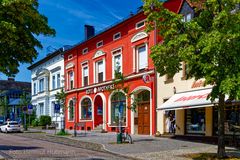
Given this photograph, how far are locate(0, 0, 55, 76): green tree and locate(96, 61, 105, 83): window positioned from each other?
96.8 feet

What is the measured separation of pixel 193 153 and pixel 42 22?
11.2 meters

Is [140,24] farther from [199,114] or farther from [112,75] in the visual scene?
[199,114]

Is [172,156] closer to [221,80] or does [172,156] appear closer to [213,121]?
[221,80]

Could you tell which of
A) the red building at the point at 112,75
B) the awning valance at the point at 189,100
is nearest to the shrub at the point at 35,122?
the red building at the point at 112,75

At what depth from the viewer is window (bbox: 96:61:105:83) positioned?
4147cm

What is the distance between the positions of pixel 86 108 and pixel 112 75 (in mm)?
7976

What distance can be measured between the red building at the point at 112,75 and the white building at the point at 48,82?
2.52 metres

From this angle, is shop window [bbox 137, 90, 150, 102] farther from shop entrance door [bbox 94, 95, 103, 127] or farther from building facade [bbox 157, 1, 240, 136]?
shop entrance door [bbox 94, 95, 103, 127]

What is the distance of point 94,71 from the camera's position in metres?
42.6

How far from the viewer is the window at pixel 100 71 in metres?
41.5

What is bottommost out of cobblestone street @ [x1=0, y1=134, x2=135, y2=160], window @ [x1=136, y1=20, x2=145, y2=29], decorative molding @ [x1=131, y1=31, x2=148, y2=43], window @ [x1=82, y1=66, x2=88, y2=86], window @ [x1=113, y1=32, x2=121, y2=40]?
cobblestone street @ [x1=0, y1=134, x2=135, y2=160]

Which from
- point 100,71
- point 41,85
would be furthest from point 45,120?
point 100,71

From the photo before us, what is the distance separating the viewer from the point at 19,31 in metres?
10.8

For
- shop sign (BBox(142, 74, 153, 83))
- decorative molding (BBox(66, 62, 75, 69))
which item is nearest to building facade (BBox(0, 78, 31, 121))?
→ decorative molding (BBox(66, 62, 75, 69))
